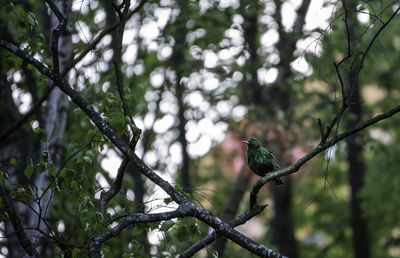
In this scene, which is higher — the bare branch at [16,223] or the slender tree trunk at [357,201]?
the slender tree trunk at [357,201]

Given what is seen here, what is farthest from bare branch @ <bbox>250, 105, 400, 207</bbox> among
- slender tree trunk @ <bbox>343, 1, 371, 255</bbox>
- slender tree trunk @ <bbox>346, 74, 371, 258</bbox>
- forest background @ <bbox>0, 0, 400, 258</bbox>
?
slender tree trunk @ <bbox>346, 74, 371, 258</bbox>

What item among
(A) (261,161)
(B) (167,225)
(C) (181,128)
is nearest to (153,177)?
(B) (167,225)

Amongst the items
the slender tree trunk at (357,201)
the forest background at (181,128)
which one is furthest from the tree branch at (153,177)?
the slender tree trunk at (357,201)

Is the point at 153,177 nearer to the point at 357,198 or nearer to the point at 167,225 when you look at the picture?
the point at 167,225

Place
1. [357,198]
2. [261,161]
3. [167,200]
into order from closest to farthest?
[167,200] < [261,161] < [357,198]

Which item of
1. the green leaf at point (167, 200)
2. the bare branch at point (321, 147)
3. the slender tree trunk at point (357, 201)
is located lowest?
the green leaf at point (167, 200)

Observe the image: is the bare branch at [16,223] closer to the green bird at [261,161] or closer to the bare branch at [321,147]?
the bare branch at [321,147]

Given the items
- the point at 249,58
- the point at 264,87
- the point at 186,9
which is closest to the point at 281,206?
the point at 264,87

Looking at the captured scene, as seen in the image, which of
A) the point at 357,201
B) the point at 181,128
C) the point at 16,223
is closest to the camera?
the point at 16,223

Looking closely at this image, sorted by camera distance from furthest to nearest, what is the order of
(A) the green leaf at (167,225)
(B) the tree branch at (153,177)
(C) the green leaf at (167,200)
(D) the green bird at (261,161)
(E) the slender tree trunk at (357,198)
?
(E) the slender tree trunk at (357,198), (D) the green bird at (261,161), (C) the green leaf at (167,200), (B) the tree branch at (153,177), (A) the green leaf at (167,225)

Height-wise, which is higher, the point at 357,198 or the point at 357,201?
the point at 357,201

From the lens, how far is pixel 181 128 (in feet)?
25.3

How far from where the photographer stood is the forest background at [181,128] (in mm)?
3271

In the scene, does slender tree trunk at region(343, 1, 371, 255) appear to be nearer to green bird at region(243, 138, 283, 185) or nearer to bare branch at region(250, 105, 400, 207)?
green bird at region(243, 138, 283, 185)
